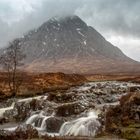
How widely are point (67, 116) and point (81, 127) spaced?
9.24 meters

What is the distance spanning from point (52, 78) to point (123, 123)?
297ft

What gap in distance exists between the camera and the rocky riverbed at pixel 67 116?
33.8 metres

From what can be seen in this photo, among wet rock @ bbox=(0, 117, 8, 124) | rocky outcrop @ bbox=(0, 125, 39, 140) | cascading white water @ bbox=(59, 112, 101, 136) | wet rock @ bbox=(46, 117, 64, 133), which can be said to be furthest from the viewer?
wet rock @ bbox=(0, 117, 8, 124)

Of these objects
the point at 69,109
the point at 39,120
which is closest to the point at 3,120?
the point at 39,120

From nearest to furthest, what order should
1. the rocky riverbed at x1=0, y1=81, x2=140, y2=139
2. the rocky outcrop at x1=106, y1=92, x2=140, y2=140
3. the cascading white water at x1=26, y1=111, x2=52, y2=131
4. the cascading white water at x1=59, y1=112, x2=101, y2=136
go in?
the rocky outcrop at x1=106, y1=92, x2=140, y2=140, the rocky riverbed at x1=0, y1=81, x2=140, y2=139, the cascading white water at x1=59, y1=112, x2=101, y2=136, the cascading white water at x1=26, y1=111, x2=52, y2=131

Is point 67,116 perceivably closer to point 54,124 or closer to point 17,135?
point 54,124

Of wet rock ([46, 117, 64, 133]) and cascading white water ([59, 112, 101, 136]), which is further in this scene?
wet rock ([46, 117, 64, 133])

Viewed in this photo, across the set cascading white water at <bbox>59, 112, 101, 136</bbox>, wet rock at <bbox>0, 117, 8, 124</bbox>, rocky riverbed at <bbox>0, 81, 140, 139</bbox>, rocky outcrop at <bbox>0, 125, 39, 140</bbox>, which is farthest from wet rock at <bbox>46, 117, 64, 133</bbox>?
rocky outcrop at <bbox>0, 125, 39, 140</bbox>

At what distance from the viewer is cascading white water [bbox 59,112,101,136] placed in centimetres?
3522

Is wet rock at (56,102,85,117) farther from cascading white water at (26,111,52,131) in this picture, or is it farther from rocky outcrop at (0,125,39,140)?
rocky outcrop at (0,125,39,140)

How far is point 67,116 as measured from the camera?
148ft

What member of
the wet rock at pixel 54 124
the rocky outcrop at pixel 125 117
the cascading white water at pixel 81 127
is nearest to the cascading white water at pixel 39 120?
the wet rock at pixel 54 124

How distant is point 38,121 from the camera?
143 feet

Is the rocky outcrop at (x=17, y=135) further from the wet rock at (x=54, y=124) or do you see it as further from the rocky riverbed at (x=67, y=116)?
the wet rock at (x=54, y=124)
